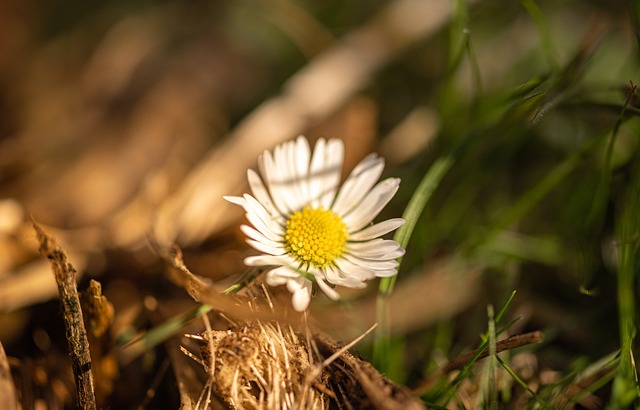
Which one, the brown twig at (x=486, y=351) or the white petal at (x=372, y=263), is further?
the white petal at (x=372, y=263)

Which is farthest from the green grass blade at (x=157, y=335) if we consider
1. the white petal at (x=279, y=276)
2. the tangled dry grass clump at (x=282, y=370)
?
the white petal at (x=279, y=276)

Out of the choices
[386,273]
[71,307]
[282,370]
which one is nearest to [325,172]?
[386,273]

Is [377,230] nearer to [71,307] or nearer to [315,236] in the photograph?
[315,236]

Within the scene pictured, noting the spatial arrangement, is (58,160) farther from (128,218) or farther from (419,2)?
(419,2)

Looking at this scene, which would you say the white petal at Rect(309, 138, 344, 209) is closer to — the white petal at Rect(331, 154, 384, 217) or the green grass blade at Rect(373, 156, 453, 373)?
the white petal at Rect(331, 154, 384, 217)

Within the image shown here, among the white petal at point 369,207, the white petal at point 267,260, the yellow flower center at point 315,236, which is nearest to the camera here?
the white petal at point 267,260

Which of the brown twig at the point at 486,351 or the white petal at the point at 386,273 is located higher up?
the white petal at the point at 386,273

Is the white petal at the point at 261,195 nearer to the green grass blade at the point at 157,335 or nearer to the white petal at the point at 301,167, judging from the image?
the white petal at the point at 301,167
